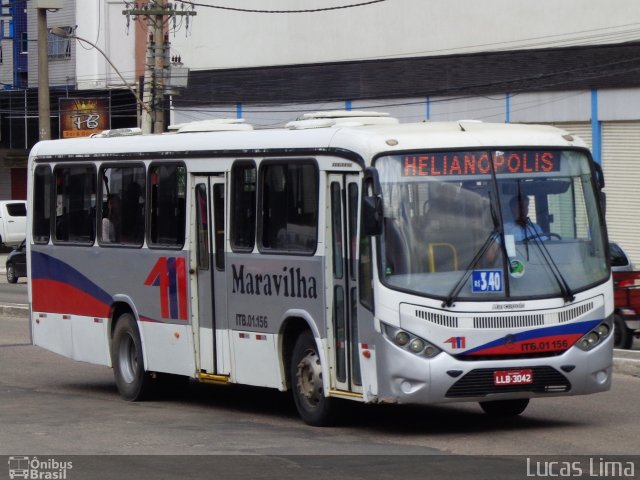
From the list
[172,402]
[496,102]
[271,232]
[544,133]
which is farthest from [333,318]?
[496,102]

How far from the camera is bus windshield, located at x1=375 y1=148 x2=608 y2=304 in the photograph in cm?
1139

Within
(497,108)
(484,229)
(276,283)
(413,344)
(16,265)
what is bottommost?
(16,265)

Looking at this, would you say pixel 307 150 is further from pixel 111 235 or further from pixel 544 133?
pixel 111 235

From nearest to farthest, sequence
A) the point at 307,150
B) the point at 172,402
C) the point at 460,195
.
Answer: the point at 460,195
the point at 307,150
the point at 172,402

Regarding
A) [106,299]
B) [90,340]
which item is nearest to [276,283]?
[106,299]

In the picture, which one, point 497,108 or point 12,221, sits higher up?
point 497,108

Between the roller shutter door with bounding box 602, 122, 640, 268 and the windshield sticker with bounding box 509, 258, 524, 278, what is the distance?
24253 mm

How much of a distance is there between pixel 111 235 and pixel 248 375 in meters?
3.10

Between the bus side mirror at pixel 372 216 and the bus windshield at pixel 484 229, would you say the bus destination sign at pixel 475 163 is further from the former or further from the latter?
the bus side mirror at pixel 372 216

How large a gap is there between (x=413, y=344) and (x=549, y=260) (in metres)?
1.41

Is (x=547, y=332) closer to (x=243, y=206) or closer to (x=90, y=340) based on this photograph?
(x=243, y=206)

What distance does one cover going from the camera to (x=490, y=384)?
11.3 m

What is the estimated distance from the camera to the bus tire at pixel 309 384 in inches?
480

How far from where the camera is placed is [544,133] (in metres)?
12.1
